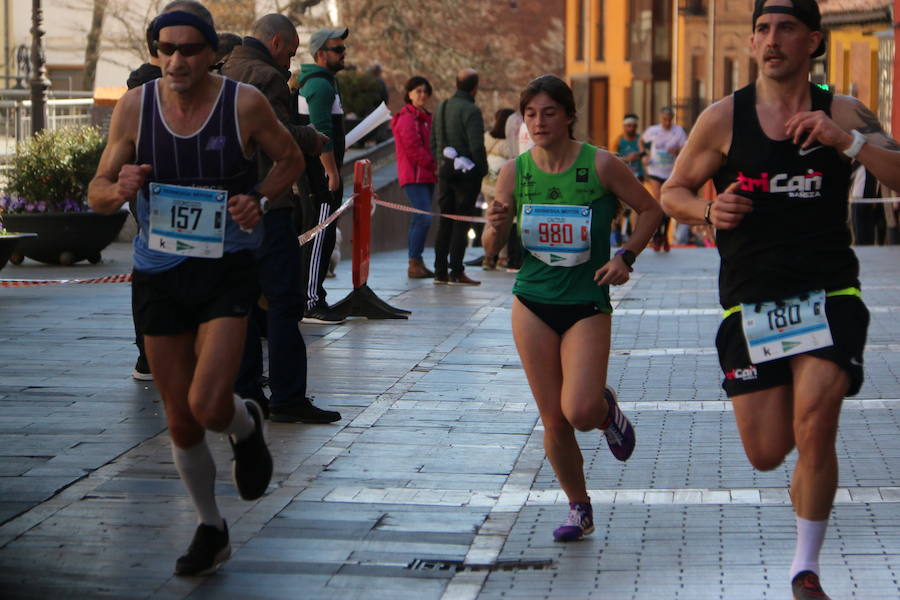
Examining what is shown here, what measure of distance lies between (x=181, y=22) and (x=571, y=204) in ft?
5.10

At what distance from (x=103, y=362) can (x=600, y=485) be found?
4.39 meters

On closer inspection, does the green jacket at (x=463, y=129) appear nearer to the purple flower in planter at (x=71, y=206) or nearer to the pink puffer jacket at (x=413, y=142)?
the pink puffer jacket at (x=413, y=142)

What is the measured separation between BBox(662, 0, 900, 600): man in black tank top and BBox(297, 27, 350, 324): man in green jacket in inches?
236

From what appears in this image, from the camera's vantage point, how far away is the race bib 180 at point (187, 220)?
5617 mm

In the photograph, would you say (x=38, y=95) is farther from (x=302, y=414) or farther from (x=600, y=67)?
(x=600, y=67)

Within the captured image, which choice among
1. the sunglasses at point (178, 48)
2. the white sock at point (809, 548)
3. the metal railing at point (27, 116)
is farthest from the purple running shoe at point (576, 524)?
the metal railing at point (27, 116)

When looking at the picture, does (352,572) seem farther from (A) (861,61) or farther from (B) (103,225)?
(A) (861,61)

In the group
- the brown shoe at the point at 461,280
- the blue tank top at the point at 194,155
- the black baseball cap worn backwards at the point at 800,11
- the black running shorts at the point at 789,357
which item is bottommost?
the brown shoe at the point at 461,280

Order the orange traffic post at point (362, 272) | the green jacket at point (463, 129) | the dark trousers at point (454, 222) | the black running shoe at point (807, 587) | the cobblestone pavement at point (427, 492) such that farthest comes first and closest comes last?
the dark trousers at point (454, 222), the green jacket at point (463, 129), the orange traffic post at point (362, 272), the cobblestone pavement at point (427, 492), the black running shoe at point (807, 587)

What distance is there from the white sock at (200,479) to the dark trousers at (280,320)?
2344 mm

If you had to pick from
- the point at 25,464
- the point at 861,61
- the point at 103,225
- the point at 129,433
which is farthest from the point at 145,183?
the point at 861,61

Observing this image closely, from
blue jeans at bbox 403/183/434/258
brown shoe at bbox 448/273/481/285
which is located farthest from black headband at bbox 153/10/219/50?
blue jeans at bbox 403/183/434/258

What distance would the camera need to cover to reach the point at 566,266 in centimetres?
602

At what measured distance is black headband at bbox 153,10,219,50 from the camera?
5617 millimetres
